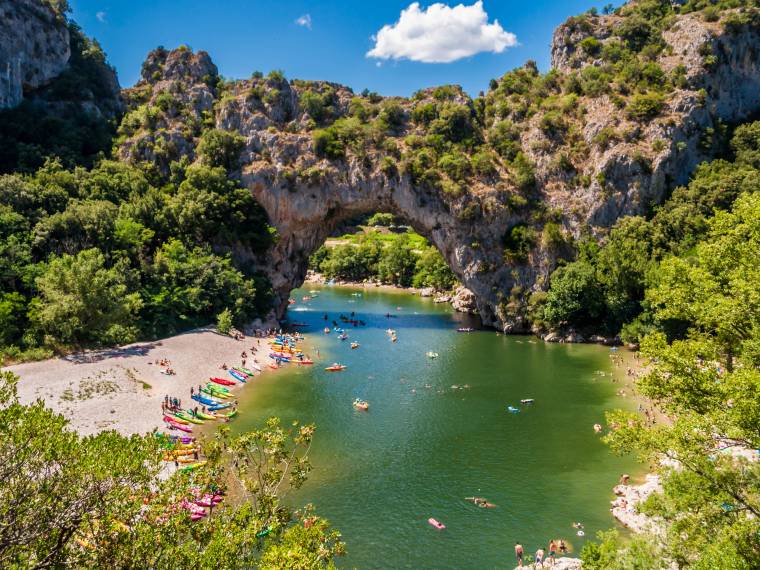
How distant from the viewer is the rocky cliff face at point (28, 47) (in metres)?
64.4

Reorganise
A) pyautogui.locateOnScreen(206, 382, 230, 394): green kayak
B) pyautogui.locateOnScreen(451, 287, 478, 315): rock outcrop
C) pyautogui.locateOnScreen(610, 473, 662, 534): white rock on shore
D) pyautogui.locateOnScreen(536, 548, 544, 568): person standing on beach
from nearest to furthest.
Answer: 1. pyautogui.locateOnScreen(536, 548, 544, 568): person standing on beach
2. pyautogui.locateOnScreen(610, 473, 662, 534): white rock on shore
3. pyautogui.locateOnScreen(206, 382, 230, 394): green kayak
4. pyautogui.locateOnScreen(451, 287, 478, 315): rock outcrop

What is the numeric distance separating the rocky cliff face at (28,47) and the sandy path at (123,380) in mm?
43853

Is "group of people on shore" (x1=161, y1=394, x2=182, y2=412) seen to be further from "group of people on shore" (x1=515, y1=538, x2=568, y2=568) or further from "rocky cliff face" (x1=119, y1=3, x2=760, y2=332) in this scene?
"rocky cliff face" (x1=119, y1=3, x2=760, y2=332)

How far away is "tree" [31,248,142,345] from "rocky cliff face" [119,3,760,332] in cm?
2606

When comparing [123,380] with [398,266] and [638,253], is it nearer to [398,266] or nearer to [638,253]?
→ [638,253]

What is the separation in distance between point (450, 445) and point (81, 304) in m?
32.8

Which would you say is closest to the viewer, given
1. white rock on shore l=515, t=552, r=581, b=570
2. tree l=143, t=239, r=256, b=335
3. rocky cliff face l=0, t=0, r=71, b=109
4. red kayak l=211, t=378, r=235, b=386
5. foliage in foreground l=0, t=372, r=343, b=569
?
foliage in foreground l=0, t=372, r=343, b=569


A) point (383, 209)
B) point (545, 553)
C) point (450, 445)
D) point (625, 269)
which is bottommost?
point (545, 553)

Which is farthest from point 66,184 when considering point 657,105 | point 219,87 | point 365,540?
point 657,105

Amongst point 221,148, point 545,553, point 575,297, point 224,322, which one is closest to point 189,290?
point 224,322

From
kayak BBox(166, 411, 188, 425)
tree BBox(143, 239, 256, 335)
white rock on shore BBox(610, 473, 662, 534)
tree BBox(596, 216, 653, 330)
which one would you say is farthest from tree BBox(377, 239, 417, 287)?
white rock on shore BBox(610, 473, 662, 534)

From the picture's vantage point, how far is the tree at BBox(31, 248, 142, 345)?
4172cm

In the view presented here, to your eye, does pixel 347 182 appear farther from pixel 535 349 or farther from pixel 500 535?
pixel 500 535

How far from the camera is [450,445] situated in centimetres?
3256
